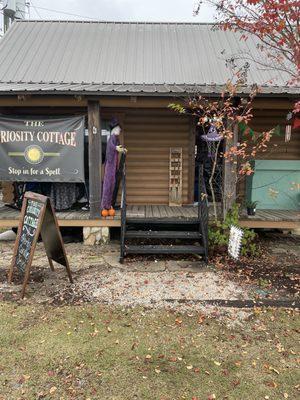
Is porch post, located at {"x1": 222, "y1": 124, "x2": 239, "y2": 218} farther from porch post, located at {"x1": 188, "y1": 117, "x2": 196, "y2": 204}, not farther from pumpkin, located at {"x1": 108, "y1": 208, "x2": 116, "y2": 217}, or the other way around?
pumpkin, located at {"x1": 108, "y1": 208, "x2": 116, "y2": 217}

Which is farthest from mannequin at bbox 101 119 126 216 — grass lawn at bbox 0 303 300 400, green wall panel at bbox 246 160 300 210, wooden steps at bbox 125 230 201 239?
green wall panel at bbox 246 160 300 210

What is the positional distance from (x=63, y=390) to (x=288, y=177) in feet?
22.5

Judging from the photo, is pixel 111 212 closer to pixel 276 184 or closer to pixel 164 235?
pixel 164 235

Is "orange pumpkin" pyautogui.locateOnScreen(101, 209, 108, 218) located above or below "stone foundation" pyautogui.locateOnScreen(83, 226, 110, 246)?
above

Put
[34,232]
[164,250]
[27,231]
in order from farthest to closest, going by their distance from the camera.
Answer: [164,250]
[27,231]
[34,232]

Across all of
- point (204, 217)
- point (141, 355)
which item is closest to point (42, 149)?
point (204, 217)

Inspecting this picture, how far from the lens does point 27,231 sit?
196 inches

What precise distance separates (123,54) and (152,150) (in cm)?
270

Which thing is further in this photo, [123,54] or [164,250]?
[123,54]

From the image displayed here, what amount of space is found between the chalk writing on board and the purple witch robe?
228 cm

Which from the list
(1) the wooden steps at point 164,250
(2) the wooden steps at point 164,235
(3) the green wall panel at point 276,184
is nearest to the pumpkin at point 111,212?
(2) the wooden steps at point 164,235

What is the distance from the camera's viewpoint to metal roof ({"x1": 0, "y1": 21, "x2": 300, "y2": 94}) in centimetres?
820

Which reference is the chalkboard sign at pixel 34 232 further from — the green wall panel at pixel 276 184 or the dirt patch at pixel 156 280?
the green wall panel at pixel 276 184

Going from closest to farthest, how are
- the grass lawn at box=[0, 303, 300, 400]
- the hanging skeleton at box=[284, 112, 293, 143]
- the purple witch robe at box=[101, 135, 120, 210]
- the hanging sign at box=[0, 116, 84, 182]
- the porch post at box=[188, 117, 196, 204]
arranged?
the grass lawn at box=[0, 303, 300, 400] < the hanging sign at box=[0, 116, 84, 182] < the purple witch robe at box=[101, 135, 120, 210] < the hanging skeleton at box=[284, 112, 293, 143] < the porch post at box=[188, 117, 196, 204]
